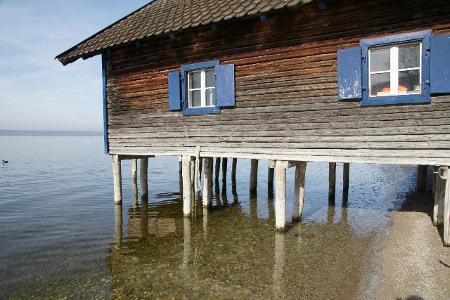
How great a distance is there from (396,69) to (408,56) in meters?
0.42

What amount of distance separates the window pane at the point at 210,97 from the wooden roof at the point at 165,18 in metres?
2.00

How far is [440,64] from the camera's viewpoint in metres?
6.92

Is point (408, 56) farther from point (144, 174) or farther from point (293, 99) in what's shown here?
point (144, 174)

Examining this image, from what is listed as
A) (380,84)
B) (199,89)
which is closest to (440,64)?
(380,84)

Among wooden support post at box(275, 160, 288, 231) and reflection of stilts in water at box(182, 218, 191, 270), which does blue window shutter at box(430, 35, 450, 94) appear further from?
reflection of stilts in water at box(182, 218, 191, 270)

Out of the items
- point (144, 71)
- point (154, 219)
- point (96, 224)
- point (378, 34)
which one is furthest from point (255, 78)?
point (96, 224)

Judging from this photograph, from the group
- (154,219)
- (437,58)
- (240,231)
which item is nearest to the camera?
(437,58)

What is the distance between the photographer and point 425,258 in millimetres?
7227

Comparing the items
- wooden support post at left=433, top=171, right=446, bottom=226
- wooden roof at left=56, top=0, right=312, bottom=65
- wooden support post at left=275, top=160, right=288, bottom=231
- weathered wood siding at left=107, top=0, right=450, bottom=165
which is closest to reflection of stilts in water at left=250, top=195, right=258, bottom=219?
wooden support post at left=275, top=160, right=288, bottom=231

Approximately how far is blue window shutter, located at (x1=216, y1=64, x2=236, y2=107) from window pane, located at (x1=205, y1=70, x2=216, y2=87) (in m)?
0.46

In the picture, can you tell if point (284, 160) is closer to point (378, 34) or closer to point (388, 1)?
point (378, 34)

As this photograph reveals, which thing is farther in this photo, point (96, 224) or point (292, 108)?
point (96, 224)

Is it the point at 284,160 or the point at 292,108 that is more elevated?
the point at 292,108

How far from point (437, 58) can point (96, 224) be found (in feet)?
37.4
